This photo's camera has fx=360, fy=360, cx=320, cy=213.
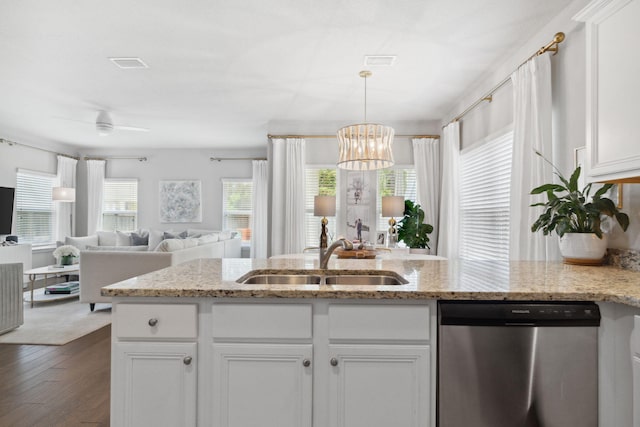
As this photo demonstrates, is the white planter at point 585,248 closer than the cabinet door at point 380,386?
No

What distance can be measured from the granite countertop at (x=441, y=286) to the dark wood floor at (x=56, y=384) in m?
1.22

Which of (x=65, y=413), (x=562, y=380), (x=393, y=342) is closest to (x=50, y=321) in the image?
(x=65, y=413)

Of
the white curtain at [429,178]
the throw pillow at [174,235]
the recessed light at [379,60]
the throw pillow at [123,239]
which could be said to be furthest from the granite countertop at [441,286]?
the throw pillow at [123,239]

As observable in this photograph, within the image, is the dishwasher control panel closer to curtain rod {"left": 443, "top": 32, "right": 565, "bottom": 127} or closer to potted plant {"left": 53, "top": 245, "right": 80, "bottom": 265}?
curtain rod {"left": 443, "top": 32, "right": 565, "bottom": 127}

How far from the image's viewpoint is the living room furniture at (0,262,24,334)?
3482 millimetres

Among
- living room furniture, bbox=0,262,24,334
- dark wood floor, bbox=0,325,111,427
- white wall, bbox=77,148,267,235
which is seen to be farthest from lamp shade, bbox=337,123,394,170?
white wall, bbox=77,148,267,235

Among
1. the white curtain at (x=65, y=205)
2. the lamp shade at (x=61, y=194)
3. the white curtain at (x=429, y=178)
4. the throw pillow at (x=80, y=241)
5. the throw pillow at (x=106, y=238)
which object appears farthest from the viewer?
the white curtain at (x=65, y=205)

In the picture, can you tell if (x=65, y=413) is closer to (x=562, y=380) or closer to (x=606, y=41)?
(x=562, y=380)

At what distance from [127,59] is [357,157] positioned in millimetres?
2347

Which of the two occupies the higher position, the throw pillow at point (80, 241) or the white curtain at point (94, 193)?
the white curtain at point (94, 193)

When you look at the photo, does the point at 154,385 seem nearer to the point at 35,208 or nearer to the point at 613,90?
the point at 613,90

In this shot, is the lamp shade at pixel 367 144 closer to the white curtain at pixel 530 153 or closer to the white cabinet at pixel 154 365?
the white curtain at pixel 530 153

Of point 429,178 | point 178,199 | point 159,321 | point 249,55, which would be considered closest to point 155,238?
point 178,199

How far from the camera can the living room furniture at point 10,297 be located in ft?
11.4
